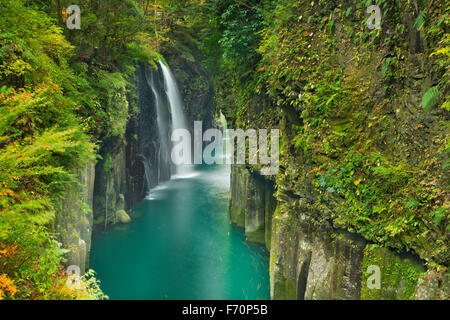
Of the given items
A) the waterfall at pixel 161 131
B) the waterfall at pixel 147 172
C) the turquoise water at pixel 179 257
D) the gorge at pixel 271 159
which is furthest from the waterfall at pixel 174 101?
the gorge at pixel 271 159

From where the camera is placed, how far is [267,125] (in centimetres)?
1103

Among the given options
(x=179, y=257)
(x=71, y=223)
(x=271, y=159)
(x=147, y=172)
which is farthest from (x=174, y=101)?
(x=71, y=223)

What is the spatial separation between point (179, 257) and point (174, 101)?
16208 millimetres

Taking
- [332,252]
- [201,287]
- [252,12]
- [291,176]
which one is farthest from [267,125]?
[201,287]

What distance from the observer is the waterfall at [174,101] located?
24381 mm

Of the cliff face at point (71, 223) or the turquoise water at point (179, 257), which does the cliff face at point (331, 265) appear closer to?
the turquoise water at point (179, 257)

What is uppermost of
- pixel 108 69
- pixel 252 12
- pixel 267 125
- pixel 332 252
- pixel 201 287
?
pixel 252 12

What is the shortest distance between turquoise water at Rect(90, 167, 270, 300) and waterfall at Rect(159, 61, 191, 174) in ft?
31.1

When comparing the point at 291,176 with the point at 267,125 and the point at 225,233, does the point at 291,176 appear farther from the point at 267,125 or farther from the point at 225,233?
the point at 225,233

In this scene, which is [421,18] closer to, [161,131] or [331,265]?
[331,265]

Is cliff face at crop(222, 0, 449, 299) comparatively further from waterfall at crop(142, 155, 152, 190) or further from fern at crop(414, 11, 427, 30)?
waterfall at crop(142, 155, 152, 190)

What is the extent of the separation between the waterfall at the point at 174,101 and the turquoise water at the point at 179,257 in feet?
31.1

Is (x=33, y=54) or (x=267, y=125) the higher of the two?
(x=33, y=54)
